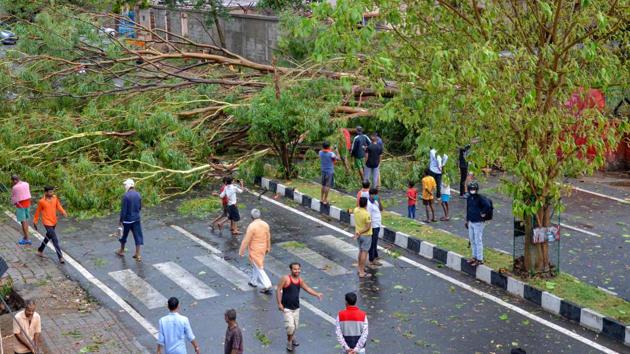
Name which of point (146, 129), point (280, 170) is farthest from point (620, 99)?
point (146, 129)

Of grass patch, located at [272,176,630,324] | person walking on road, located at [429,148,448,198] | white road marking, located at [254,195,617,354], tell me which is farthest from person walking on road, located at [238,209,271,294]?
person walking on road, located at [429,148,448,198]

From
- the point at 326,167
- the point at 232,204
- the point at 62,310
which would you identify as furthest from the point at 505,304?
the point at 62,310

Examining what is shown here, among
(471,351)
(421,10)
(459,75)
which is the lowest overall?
(471,351)

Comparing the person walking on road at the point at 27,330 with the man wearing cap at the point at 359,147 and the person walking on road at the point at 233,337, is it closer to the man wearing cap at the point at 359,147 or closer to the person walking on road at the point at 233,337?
the person walking on road at the point at 233,337

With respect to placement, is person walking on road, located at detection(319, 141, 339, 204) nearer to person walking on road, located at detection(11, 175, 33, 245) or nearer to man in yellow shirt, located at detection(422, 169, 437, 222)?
man in yellow shirt, located at detection(422, 169, 437, 222)

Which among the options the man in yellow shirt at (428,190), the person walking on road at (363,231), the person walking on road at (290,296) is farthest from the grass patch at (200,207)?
the person walking on road at (290,296)

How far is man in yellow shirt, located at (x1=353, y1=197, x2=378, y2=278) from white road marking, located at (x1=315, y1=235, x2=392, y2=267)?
0.88 metres

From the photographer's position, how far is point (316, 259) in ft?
50.7

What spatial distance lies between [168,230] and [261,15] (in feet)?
72.6

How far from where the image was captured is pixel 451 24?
1348cm

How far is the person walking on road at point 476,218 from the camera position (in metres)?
14.3

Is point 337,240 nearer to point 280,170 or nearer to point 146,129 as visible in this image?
point 280,170

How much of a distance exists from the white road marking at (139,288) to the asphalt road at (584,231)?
5.85 meters

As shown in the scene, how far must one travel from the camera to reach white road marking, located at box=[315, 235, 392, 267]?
1578 cm
